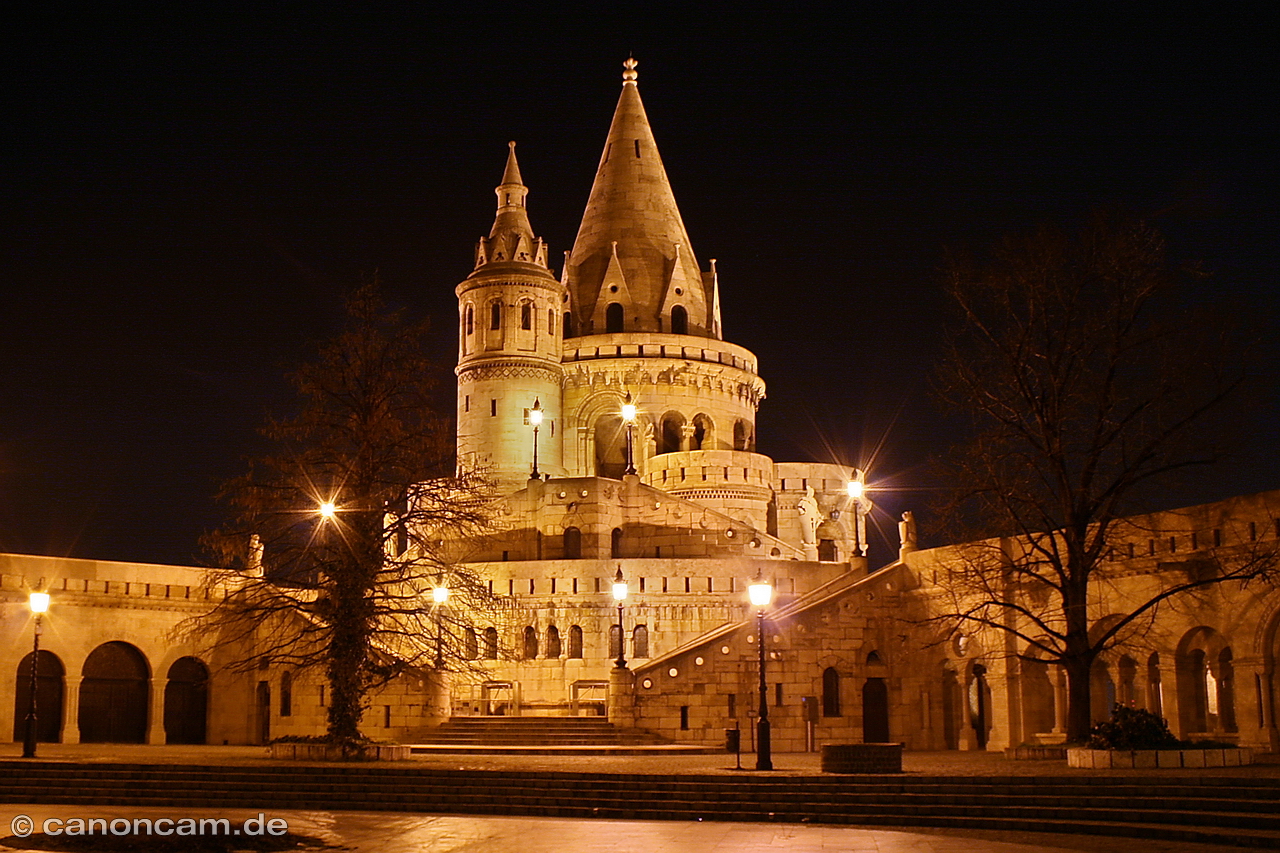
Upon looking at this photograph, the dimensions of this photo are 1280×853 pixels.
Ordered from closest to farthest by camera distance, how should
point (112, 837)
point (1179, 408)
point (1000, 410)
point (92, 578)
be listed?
point (112, 837), point (1179, 408), point (1000, 410), point (92, 578)

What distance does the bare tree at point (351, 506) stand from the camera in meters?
30.6

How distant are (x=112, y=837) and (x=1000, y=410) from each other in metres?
18.2

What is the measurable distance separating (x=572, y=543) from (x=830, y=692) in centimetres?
1317

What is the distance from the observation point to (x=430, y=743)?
3650 cm

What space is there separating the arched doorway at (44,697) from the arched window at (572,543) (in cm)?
1554

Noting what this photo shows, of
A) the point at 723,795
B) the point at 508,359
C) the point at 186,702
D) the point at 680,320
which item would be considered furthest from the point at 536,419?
the point at 723,795

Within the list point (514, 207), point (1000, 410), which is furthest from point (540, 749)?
point (514, 207)

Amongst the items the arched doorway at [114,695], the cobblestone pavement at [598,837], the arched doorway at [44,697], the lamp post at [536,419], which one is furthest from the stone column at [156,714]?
the cobblestone pavement at [598,837]

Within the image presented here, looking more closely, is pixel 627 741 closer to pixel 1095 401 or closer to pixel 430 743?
pixel 430 743

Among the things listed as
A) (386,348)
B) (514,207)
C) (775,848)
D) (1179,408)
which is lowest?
(775,848)

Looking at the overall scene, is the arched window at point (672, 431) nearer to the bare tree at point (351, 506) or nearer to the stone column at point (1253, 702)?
the bare tree at point (351, 506)

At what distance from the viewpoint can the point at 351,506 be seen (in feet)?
101

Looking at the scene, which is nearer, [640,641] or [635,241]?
[640,641]

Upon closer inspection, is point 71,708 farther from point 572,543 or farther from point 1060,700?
point 1060,700
